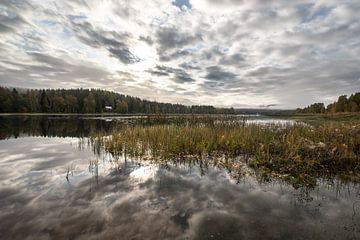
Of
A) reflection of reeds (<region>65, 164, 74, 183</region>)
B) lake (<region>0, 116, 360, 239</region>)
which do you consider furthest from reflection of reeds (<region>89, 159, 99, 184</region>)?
reflection of reeds (<region>65, 164, 74, 183</region>)

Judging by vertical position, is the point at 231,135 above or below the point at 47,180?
above

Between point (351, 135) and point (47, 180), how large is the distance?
12454 millimetres

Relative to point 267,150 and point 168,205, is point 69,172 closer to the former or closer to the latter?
point 168,205

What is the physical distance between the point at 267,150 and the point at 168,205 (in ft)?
18.2

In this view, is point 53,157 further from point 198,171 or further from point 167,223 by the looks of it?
point 167,223

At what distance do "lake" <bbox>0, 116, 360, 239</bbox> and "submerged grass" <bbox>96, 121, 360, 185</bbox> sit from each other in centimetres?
90

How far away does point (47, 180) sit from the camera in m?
6.04

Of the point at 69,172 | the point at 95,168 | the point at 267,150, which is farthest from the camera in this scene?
the point at 267,150

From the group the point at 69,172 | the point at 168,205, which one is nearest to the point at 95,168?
the point at 69,172

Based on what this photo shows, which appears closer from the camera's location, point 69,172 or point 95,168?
point 69,172

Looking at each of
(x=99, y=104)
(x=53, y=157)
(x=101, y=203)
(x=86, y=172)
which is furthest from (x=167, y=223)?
(x=99, y=104)

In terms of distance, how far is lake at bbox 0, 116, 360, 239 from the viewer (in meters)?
3.48

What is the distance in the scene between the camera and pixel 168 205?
4453mm

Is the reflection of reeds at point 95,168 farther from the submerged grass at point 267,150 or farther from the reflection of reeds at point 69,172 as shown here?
the submerged grass at point 267,150
